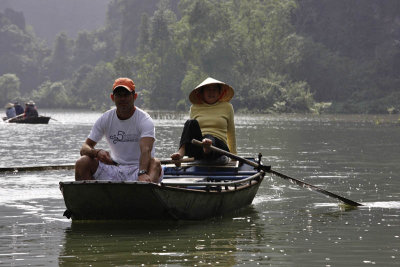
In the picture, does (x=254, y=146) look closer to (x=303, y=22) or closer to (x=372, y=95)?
(x=372, y=95)

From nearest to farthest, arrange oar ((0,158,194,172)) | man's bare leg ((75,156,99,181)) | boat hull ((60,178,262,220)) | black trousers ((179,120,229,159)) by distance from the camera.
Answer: boat hull ((60,178,262,220))
man's bare leg ((75,156,99,181))
oar ((0,158,194,172))
black trousers ((179,120,229,159))

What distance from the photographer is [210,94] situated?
12.2m

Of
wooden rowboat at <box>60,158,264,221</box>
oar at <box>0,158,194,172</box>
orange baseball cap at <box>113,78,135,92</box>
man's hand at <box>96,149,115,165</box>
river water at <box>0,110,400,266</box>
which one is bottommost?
river water at <box>0,110,400,266</box>

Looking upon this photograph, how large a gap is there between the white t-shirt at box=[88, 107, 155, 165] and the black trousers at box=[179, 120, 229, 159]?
2.26 m

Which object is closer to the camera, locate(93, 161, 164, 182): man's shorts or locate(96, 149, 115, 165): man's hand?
locate(96, 149, 115, 165): man's hand

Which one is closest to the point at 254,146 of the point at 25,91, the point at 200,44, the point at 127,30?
the point at 200,44

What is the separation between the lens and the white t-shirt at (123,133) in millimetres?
9078

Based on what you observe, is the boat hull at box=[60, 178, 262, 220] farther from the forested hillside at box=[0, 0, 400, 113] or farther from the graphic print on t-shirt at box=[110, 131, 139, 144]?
the forested hillside at box=[0, 0, 400, 113]

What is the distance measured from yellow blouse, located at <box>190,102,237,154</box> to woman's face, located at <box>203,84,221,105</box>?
0.06 metres

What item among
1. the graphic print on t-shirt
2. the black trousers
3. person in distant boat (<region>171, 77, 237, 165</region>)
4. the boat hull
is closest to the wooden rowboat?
the boat hull

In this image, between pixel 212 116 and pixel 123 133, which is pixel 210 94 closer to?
pixel 212 116

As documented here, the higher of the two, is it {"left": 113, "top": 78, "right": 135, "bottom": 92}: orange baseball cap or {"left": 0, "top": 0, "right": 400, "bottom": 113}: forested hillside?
{"left": 0, "top": 0, "right": 400, "bottom": 113}: forested hillside

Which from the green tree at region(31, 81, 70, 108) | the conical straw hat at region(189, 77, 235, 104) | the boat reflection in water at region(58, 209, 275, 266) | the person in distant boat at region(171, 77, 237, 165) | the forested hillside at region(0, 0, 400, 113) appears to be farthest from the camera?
the green tree at region(31, 81, 70, 108)

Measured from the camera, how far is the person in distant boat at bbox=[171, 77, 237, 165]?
12.0 meters
